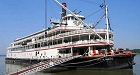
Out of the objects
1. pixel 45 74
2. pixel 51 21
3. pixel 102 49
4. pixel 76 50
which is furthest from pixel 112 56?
pixel 51 21

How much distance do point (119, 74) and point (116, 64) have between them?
172 centimetres

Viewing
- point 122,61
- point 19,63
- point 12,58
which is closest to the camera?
point 122,61

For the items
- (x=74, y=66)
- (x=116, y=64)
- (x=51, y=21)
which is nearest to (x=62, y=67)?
(x=74, y=66)

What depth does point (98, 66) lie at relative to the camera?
24156 mm

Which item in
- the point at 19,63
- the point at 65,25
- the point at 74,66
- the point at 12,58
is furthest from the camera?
the point at 12,58

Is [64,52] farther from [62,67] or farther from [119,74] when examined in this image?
[119,74]

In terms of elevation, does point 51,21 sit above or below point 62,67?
above

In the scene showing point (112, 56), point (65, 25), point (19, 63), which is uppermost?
point (65, 25)

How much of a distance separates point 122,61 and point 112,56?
2059mm

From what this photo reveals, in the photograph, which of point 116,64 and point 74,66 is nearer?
point 116,64

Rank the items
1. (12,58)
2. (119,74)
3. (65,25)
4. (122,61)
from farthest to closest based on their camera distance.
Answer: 1. (12,58)
2. (65,25)
3. (122,61)
4. (119,74)

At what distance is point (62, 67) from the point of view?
1064 inches

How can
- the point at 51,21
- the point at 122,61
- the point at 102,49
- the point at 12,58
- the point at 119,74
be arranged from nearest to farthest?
the point at 119,74 < the point at 122,61 < the point at 102,49 < the point at 51,21 < the point at 12,58

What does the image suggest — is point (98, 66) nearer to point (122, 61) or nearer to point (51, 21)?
point (122, 61)
